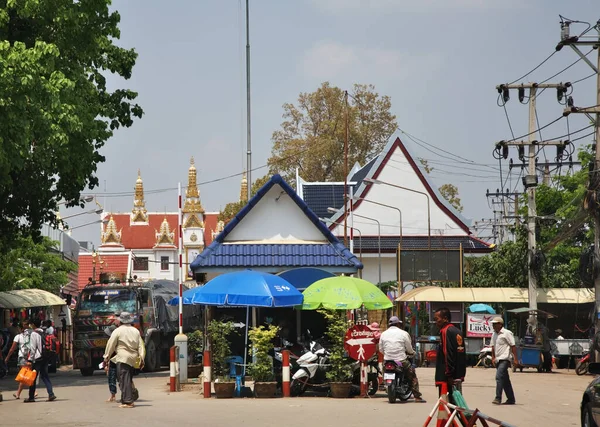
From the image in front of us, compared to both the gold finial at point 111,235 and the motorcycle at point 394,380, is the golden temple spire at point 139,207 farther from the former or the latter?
Result: the motorcycle at point 394,380

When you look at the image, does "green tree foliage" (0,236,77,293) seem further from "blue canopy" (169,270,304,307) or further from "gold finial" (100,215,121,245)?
"gold finial" (100,215,121,245)

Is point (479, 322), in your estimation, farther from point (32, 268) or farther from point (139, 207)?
point (139, 207)

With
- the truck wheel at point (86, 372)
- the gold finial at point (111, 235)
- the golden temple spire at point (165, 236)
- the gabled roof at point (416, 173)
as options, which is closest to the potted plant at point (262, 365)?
the truck wheel at point (86, 372)

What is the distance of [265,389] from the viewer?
2205 cm

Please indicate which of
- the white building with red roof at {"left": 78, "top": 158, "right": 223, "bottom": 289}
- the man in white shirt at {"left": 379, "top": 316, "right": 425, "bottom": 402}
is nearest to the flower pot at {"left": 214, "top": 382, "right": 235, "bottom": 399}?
the man in white shirt at {"left": 379, "top": 316, "right": 425, "bottom": 402}

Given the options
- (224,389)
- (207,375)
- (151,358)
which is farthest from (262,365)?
(151,358)

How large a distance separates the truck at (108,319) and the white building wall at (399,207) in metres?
29.3

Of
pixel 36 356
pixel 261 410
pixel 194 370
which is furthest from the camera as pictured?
pixel 194 370

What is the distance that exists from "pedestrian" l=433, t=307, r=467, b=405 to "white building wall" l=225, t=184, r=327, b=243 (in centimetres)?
1207

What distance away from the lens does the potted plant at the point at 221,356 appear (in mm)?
22188

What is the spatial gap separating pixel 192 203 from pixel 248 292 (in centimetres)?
11335

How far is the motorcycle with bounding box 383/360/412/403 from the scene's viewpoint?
20672mm

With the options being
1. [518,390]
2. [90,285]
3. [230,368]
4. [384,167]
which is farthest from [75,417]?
[384,167]

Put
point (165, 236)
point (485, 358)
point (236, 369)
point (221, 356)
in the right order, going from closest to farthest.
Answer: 1. point (221, 356)
2. point (236, 369)
3. point (485, 358)
4. point (165, 236)
